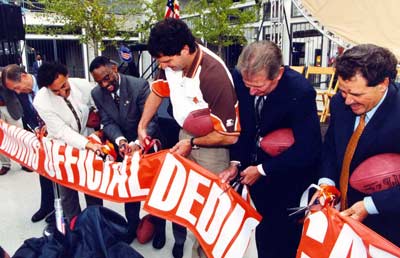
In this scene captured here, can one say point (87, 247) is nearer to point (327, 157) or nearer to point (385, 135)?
point (327, 157)

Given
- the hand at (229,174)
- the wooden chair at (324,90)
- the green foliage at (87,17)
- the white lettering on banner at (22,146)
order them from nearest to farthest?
the hand at (229,174)
the white lettering on banner at (22,146)
the wooden chair at (324,90)
the green foliage at (87,17)

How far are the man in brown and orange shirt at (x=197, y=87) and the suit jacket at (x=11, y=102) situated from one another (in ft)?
9.90

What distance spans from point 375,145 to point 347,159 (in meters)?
0.16

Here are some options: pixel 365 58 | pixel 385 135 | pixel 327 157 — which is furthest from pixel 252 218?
pixel 365 58

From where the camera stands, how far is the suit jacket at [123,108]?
2807mm

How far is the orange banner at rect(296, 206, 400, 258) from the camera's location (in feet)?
4.57

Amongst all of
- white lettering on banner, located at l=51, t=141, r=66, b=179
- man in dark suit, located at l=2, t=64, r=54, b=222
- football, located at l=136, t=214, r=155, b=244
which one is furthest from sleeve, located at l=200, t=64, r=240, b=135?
man in dark suit, located at l=2, t=64, r=54, b=222

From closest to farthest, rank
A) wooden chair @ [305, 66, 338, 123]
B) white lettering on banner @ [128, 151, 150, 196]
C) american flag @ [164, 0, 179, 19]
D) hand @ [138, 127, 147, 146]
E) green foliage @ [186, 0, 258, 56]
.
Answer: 1. white lettering on banner @ [128, 151, 150, 196]
2. hand @ [138, 127, 147, 146]
3. american flag @ [164, 0, 179, 19]
4. wooden chair @ [305, 66, 338, 123]
5. green foliage @ [186, 0, 258, 56]

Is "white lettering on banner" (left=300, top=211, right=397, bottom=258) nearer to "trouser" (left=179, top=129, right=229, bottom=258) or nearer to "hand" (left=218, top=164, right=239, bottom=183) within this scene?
"hand" (left=218, top=164, right=239, bottom=183)

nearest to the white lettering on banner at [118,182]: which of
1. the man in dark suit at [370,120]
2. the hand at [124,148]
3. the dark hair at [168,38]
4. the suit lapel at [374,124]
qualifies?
the hand at [124,148]

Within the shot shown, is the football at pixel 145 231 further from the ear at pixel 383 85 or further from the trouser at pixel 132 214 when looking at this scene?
the ear at pixel 383 85

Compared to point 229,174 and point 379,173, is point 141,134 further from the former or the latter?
point 379,173

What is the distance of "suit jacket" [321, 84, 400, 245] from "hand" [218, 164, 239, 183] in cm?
53


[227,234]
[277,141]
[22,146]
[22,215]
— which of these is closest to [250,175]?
[277,141]
